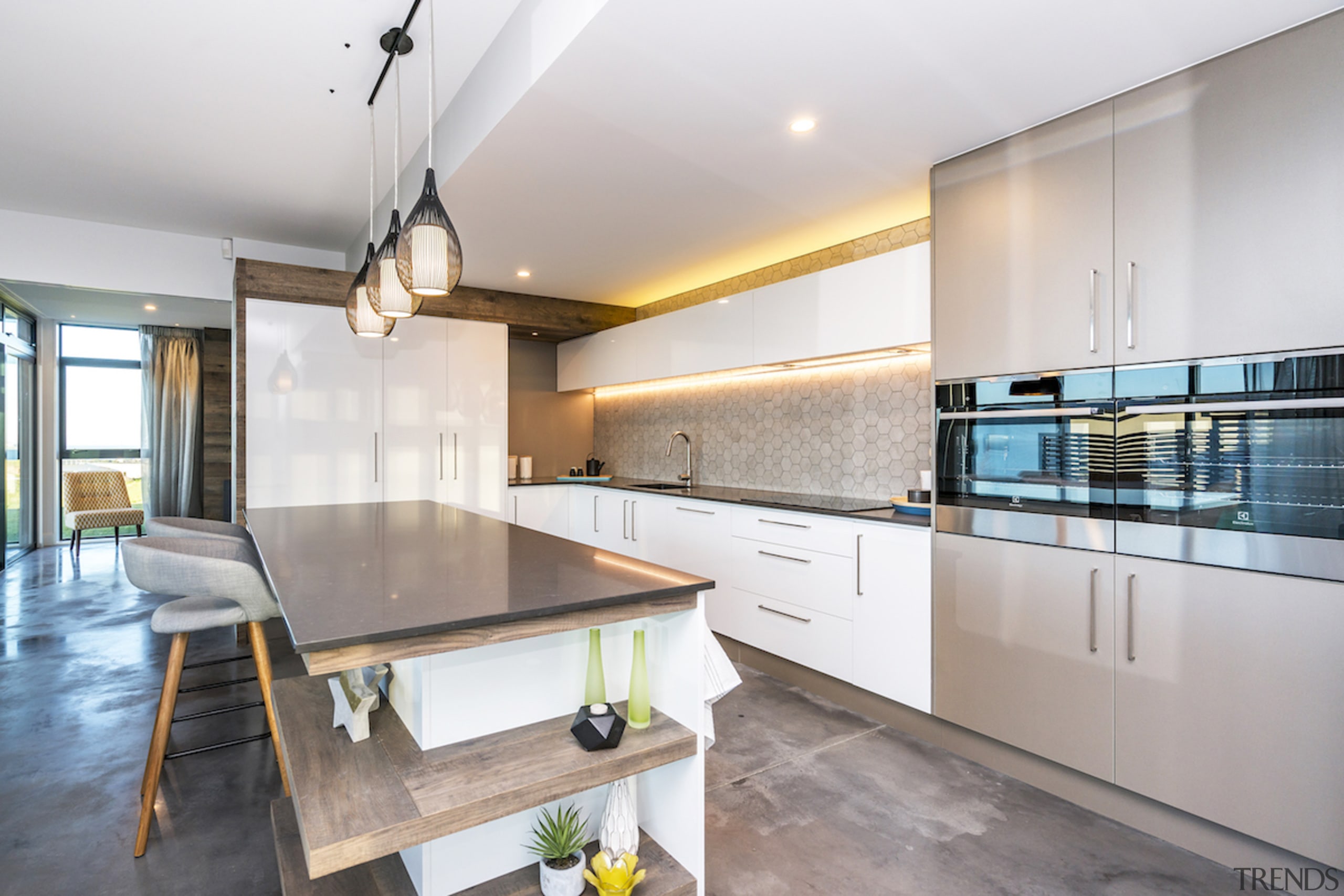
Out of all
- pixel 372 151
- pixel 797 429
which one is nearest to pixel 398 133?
pixel 372 151

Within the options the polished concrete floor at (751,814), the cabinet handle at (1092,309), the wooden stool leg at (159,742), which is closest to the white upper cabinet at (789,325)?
the cabinet handle at (1092,309)

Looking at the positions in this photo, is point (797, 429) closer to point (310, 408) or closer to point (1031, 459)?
point (1031, 459)

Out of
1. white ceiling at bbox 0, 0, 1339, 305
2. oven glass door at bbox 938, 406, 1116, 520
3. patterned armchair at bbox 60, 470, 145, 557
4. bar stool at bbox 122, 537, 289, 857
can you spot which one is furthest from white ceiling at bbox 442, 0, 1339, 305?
patterned armchair at bbox 60, 470, 145, 557

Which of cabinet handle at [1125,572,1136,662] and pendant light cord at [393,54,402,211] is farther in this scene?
pendant light cord at [393,54,402,211]

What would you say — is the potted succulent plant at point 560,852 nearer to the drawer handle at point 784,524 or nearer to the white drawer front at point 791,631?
the white drawer front at point 791,631

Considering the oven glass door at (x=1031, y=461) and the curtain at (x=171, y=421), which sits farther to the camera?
the curtain at (x=171, y=421)

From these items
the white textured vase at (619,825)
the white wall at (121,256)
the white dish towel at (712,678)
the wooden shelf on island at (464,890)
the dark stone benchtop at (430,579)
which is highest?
the white wall at (121,256)

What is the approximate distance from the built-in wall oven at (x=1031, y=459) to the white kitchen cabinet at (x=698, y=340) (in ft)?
4.83

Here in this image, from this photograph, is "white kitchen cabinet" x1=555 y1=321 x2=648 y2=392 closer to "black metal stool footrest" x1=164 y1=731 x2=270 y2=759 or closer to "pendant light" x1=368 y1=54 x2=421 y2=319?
"pendant light" x1=368 y1=54 x2=421 y2=319

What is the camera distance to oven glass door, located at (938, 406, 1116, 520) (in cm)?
216

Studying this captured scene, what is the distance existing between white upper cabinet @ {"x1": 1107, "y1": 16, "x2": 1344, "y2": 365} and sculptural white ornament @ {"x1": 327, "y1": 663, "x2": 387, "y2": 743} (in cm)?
236

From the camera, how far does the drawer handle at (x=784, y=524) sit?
316 centimetres

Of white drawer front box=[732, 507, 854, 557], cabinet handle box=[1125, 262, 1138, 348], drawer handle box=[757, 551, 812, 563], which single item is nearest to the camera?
cabinet handle box=[1125, 262, 1138, 348]

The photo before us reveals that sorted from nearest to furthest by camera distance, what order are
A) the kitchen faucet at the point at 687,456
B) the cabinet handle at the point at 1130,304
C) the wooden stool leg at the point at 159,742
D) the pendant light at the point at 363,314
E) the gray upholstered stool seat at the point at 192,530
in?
the wooden stool leg at the point at 159,742 → the cabinet handle at the point at 1130,304 → the gray upholstered stool seat at the point at 192,530 → the pendant light at the point at 363,314 → the kitchen faucet at the point at 687,456
